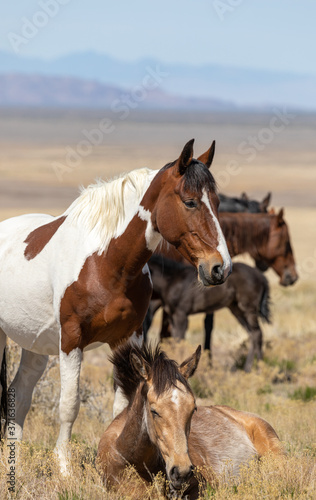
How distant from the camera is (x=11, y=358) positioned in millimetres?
7602

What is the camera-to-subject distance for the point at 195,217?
448cm

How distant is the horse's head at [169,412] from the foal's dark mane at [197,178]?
103 cm

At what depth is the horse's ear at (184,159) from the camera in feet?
14.4

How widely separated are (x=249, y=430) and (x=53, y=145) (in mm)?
106801

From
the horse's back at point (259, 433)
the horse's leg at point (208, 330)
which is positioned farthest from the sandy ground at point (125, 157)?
the horse's leg at point (208, 330)

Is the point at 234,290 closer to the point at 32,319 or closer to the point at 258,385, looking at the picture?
the point at 258,385

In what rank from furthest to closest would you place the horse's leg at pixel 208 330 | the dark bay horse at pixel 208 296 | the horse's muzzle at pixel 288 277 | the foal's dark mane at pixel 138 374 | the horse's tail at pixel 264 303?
the horse's muzzle at pixel 288 277 → the horse's leg at pixel 208 330 → the horse's tail at pixel 264 303 → the dark bay horse at pixel 208 296 → the foal's dark mane at pixel 138 374

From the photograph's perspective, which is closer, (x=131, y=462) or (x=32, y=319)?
(x=131, y=462)

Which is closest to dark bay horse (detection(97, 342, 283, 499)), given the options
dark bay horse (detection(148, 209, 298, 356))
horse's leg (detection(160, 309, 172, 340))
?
dark bay horse (detection(148, 209, 298, 356))

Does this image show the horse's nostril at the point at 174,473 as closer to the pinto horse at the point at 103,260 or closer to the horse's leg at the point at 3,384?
the pinto horse at the point at 103,260

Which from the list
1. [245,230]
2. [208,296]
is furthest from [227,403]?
[245,230]

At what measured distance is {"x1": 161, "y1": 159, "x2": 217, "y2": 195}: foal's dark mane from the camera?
446 centimetres

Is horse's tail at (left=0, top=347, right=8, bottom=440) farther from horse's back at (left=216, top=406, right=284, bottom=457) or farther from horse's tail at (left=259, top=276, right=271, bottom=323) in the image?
horse's tail at (left=259, top=276, right=271, bottom=323)

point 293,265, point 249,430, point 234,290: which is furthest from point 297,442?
point 293,265
